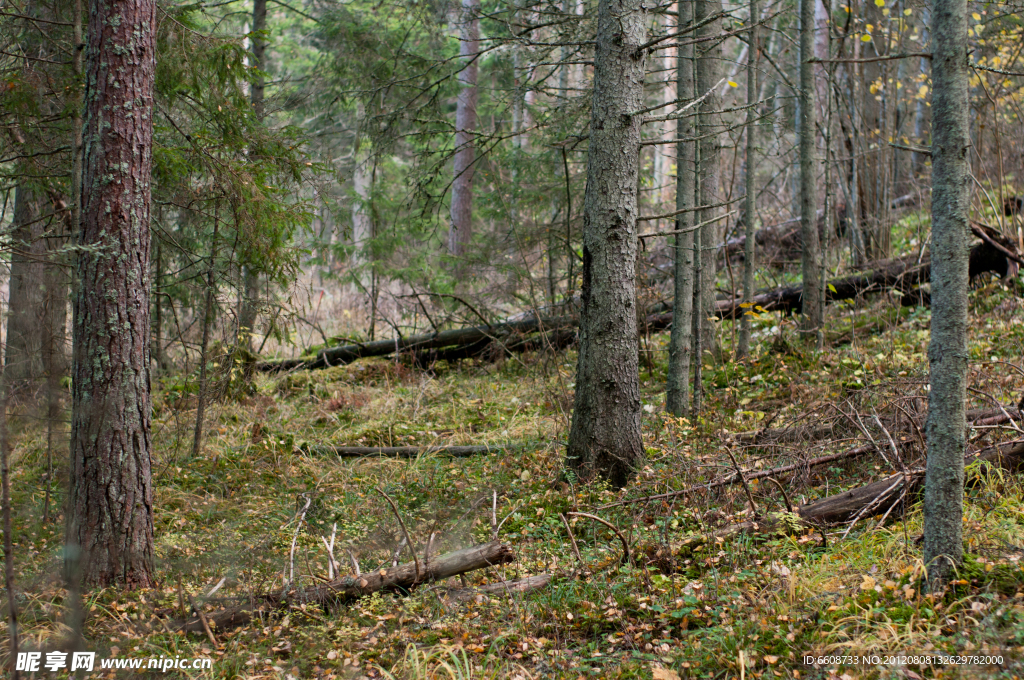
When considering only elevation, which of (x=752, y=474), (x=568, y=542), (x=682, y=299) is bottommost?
(x=568, y=542)

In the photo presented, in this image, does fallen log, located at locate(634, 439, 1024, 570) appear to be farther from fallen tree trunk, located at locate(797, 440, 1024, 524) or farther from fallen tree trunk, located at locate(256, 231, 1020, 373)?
fallen tree trunk, located at locate(256, 231, 1020, 373)

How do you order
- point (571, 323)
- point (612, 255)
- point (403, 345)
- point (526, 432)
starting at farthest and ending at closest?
1. point (403, 345)
2. point (571, 323)
3. point (526, 432)
4. point (612, 255)

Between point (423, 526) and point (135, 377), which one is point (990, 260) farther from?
point (135, 377)

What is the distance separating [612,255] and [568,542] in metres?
2.33

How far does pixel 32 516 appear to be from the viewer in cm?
507

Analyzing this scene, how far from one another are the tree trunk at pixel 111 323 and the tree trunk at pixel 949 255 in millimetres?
4562

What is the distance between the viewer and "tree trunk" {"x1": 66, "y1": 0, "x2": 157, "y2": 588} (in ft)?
13.3

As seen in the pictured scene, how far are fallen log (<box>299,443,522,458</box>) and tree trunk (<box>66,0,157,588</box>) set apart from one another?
2697mm

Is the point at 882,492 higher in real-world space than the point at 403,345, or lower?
lower

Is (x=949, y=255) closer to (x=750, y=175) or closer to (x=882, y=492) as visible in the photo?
(x=882, y=492)

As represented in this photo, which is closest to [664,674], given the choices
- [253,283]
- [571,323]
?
[571,323]

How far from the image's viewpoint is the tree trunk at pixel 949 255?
2842 mm

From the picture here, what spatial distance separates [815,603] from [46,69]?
25.7 ft

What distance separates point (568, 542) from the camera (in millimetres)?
4773
